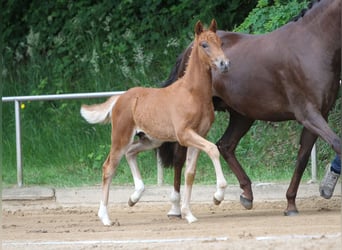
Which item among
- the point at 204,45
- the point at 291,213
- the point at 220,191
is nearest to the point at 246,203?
the point at 291,213

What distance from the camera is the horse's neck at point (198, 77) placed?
9875 millimetres

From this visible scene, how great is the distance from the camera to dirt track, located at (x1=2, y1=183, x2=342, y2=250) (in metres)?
7.84

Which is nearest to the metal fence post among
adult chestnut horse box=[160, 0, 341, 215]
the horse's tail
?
adult chestnut horse box=[160, 0, 341, 215]

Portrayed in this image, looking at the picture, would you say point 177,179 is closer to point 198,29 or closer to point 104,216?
point 104,216

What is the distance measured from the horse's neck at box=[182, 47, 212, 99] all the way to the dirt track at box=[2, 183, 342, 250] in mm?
1270

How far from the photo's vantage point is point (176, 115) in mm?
9828

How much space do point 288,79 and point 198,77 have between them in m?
0.95

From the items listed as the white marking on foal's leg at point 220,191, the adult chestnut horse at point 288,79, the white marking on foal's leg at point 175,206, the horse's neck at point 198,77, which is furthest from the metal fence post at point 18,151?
the white marking on foal's leg at point 220,191

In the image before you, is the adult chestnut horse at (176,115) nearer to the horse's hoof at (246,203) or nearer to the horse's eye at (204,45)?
the horse's eye at (204,45)

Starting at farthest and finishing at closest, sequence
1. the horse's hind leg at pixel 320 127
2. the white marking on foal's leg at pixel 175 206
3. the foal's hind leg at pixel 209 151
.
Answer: the white marking on foal's leg at pixel 175 206, the horse's hind leg at pixel 320 127, the foal's hind leg at pixel 209 151

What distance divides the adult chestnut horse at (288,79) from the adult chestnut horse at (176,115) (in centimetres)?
74

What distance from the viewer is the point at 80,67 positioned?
17312 millimetres

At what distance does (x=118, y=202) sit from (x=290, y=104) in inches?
115

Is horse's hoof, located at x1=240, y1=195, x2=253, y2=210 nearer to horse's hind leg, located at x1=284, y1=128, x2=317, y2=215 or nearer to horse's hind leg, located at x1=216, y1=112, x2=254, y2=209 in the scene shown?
horse's hind leg, located at x1=216, y1=112, x2=254, y2=209
